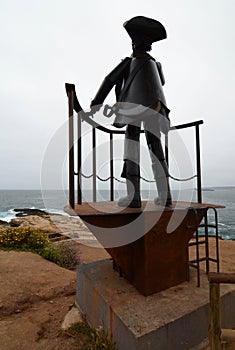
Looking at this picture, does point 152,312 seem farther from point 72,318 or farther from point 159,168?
point 159,168

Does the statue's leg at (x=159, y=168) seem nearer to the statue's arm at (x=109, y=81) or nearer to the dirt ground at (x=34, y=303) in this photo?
the statue's arm at (x=109, y=81)

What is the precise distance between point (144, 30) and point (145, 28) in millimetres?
24

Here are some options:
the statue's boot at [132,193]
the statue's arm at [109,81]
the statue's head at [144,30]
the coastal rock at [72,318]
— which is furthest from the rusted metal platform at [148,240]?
the statue's head at [144,30]

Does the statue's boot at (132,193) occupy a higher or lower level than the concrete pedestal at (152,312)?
higher

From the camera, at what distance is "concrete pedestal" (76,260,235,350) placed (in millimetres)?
2131

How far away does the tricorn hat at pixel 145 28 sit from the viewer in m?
2.79

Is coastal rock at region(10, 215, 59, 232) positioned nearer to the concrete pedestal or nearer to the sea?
the sea

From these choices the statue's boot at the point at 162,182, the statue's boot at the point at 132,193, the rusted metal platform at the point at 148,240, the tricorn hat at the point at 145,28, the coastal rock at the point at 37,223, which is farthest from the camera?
the coastal rock at the point at 37,223

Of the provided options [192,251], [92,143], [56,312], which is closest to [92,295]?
[56,312]

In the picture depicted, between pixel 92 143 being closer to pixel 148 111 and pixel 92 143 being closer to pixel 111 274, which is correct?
pixel 148 111

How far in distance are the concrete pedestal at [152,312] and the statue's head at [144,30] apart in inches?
122

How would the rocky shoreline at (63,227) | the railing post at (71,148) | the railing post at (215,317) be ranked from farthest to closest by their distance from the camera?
the rocky shoreline at (63,227) → the railing post at (71,148) → the railing post at (215,317)

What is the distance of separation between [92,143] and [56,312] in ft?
8.80

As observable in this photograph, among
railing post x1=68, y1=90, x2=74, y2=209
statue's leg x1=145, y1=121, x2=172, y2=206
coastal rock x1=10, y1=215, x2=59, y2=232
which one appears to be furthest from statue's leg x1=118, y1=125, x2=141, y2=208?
coastal rock x1=10, y1=215, x2=59, y2=232
